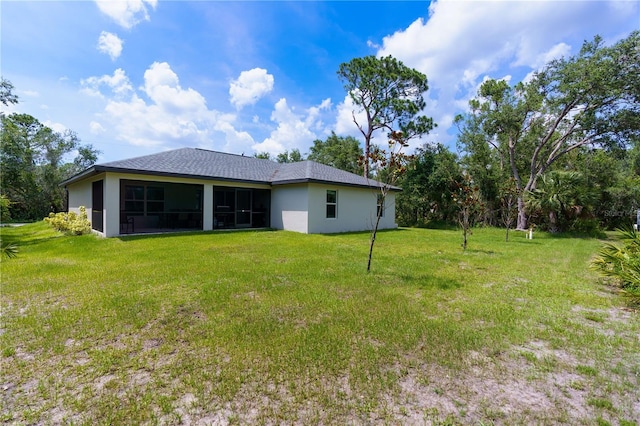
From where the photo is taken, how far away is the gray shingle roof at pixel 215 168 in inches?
428

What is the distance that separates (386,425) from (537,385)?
4.81 feet

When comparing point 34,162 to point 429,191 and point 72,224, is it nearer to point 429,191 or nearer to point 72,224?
point 72,224

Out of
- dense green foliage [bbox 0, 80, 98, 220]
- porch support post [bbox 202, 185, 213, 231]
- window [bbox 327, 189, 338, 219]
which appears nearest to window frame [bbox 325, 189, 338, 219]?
window [bbox 327, 189, 338, 219]

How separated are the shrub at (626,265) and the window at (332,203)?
967 cm

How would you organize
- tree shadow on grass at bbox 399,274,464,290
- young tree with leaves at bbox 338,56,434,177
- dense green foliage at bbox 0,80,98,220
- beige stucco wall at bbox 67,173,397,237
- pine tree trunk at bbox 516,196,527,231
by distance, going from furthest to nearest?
young tree with leaves at bbox 338,56,434,177, dense green foliage at bbox 0,80,98,220, pine tree trunk at bbox 516,196,527,231, beige stucco wall at bbox 67,173,397,237, tree shadow on grass at bbox 399,274,464,290

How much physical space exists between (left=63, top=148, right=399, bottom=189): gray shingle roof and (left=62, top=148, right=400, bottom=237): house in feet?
0.10

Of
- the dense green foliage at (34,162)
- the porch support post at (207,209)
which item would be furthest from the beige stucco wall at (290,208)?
the dense green foliage at (34,162)

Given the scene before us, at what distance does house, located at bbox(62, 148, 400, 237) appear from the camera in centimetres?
1184

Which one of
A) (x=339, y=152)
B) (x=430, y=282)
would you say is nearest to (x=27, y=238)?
(x=430, y=282)

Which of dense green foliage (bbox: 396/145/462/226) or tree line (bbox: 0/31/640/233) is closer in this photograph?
tree line (bbox: 0/31/640/233)

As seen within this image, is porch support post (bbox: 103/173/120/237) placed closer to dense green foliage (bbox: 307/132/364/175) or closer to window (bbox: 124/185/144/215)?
window (bbox: 124/185/144/215)

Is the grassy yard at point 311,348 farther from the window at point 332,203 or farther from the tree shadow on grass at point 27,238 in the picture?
the window at point 332,203

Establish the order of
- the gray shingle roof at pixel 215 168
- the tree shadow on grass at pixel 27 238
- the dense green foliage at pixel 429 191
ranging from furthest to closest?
the dense green foliage at pixel 429 191 → the gray shingle roof at pixel 215 168 → the tree shadow on grass at pixel 27 238

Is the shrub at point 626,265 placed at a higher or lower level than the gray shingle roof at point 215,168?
lower
